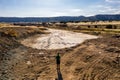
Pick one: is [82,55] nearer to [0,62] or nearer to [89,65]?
[89,65]

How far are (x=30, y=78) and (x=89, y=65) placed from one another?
5.95 m

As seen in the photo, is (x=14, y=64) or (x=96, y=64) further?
(x=14, y=64)

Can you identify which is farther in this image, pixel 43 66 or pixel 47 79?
pixel 43 66

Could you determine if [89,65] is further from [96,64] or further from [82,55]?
[82,55]

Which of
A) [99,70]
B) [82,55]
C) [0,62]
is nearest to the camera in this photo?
[99,70]

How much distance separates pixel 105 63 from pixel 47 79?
6442 mm

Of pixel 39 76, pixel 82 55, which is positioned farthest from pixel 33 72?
pixel 82 55

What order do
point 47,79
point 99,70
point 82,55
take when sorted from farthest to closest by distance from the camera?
point 82,55, point 99,70, point 47,79

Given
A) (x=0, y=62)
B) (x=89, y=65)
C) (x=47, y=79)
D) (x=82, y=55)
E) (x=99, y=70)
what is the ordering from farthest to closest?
(x=82, y=55) < (x=0, y=62) < (x=89, y=65) < (x=99, y=70) < (x=47, y=79)

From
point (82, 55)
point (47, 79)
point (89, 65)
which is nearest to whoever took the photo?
point (47, 79)

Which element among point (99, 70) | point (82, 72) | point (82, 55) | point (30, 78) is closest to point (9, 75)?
point (30, 78)

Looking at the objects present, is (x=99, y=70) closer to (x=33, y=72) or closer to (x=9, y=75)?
(x=33, y=72)

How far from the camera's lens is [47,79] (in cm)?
1888

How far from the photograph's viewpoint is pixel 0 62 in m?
24.3
